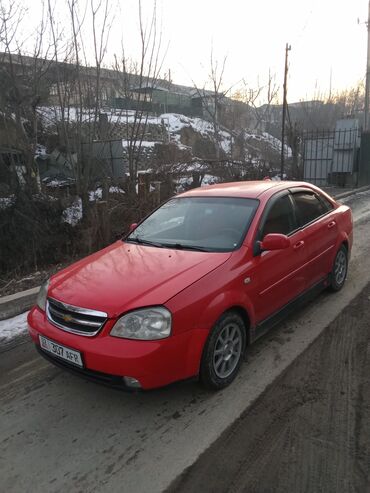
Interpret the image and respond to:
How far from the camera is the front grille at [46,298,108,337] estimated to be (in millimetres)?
2881

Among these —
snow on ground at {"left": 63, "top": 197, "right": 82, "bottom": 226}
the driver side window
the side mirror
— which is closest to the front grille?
the side mirror

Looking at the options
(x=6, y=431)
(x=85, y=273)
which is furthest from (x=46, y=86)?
(x=6, y=431)

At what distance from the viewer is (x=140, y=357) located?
2709 mm

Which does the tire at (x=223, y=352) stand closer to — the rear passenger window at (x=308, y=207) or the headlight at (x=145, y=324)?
the headlight at (x=145, y=324)

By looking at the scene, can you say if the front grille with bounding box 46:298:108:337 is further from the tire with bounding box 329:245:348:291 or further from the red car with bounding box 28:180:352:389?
the tire with bounding box 329:245:348:291

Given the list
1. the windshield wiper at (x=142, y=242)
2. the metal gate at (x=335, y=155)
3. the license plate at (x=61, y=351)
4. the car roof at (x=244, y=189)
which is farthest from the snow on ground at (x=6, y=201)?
the metal gate at (x=335, y=155)

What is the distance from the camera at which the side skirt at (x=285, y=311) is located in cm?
359

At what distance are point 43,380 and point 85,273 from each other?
99 centimetres

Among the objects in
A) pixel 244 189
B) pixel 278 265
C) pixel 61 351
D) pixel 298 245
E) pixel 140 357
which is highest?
pixel 244 189

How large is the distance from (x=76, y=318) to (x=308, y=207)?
2.87 meters

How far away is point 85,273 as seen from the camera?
11.4 feet

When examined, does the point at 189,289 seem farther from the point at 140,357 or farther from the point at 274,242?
the point at 274,242

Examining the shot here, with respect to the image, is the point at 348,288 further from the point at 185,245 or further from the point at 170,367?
the point at 170,367

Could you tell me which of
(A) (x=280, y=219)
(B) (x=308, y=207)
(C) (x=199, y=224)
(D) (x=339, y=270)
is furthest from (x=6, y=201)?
(D) (x=339, y=270)
